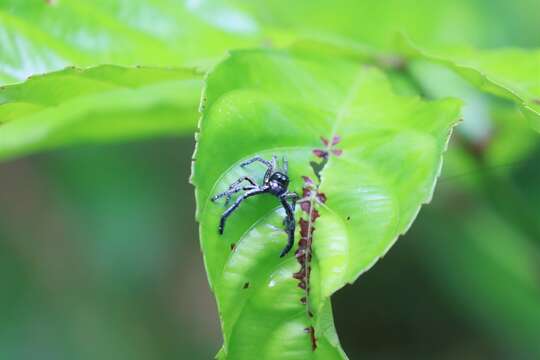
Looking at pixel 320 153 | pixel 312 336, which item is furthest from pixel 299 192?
pixel 312 336

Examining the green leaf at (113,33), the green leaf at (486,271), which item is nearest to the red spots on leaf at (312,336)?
the green leaf at (113,33)

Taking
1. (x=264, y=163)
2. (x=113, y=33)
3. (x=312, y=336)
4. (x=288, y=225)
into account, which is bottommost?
(x=312, y=336)

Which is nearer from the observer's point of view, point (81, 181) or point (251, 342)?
point (251, 342)

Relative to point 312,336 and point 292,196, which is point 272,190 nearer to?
point 292,196

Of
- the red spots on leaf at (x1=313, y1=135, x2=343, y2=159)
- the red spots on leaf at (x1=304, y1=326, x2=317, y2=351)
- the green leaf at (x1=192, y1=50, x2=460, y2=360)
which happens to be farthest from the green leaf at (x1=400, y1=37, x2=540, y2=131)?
the red spots on leaf at (x1=304, y1=326, x2=317, y2=351)

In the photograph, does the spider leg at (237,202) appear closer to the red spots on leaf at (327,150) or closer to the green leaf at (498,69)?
the red spots on leaf at (327,150)

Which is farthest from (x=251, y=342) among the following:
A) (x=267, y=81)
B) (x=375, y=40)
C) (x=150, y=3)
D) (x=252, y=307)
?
(x=375, y=40)

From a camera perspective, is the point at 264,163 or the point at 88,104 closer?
the point at 264,163

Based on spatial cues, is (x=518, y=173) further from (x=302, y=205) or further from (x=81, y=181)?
(x=81, y=181)
